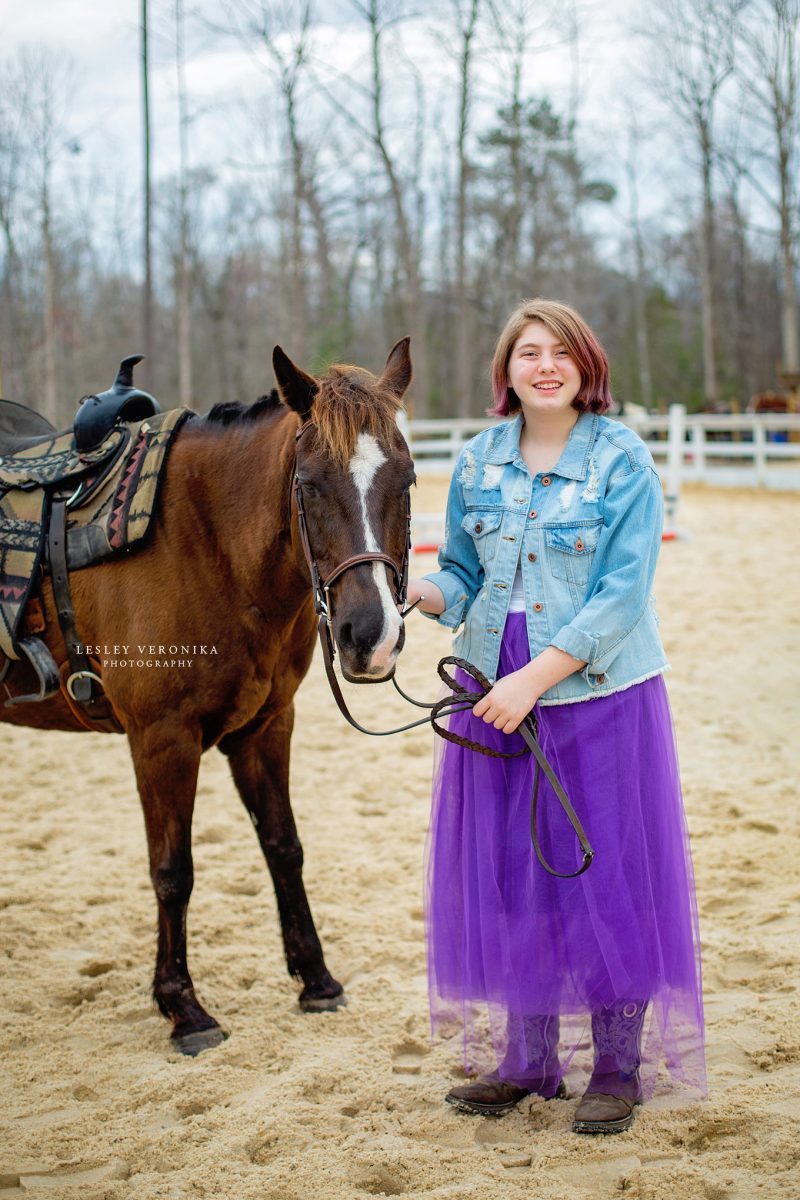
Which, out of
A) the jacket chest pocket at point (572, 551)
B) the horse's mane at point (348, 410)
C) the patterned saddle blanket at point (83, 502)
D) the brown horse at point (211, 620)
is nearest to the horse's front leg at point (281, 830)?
the brown horse at point (211, 620)

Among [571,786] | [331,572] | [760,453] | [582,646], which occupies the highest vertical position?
[760,453]

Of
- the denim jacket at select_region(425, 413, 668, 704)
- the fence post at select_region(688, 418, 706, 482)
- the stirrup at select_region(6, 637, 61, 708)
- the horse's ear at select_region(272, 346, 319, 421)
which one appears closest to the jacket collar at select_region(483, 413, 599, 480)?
the denim jacket at select_region(425, 413, 668, 704)

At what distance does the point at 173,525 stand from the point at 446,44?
62.4 feet

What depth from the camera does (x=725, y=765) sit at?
4.73 m

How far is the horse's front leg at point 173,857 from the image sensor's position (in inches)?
106

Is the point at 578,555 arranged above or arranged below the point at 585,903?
above

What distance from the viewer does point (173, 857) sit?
9.11 ft

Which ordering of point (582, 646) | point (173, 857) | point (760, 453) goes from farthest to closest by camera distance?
point (760, 453) → point (173, 857) → point (582, 646)

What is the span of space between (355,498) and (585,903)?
3.37 feet

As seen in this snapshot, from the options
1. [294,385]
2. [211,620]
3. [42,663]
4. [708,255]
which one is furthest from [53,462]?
[708,255]

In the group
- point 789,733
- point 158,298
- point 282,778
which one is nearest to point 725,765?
point 789,733

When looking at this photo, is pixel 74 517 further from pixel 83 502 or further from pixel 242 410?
pixel 242 410

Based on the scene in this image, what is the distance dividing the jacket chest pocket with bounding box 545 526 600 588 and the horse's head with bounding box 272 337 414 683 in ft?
1.13

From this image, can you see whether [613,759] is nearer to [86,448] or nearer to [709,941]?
[709,941]
